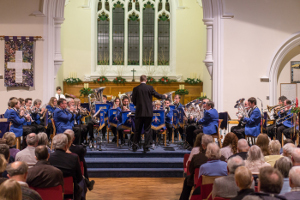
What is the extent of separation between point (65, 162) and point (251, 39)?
7566 millimetres

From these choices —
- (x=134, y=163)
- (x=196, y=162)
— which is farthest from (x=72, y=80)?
(x=196, y=162)

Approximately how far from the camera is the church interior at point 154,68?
7664 millimetres

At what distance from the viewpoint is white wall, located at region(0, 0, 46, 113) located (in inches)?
409

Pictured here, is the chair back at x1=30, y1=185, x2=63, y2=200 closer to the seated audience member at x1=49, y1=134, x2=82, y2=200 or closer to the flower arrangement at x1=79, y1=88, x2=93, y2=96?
the seated audience member at x1=49, y1=134, x2=82, y2=200

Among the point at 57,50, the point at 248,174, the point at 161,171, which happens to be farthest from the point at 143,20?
the point at 248,174

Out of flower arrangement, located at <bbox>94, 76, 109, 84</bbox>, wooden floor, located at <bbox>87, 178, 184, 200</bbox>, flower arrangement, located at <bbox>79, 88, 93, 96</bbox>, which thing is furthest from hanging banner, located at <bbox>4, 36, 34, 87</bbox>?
wooden floor, located at <bbox>87, 178, 184, 200</bbox>

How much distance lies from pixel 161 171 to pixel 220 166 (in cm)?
326

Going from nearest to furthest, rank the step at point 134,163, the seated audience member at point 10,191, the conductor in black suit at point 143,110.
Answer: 1. the seated audience member at point 10,191
2. the step at point 134,163
3. the conductor in black suit at point 143,110

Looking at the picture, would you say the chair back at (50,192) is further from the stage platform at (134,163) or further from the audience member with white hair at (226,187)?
the stage platform at (134,163)

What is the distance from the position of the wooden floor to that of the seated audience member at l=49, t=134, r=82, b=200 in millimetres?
1484

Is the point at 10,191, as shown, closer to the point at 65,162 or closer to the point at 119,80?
the point at 65,162

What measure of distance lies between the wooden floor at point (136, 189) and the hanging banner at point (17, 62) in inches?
176

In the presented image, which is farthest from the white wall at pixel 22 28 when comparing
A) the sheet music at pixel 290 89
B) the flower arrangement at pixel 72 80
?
the sheet music at pixel 290 89

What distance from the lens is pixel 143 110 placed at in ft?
26.0
